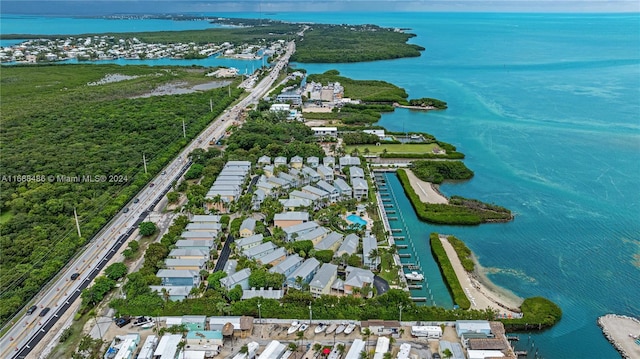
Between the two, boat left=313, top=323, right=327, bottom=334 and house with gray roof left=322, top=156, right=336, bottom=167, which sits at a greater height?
house with gray roof left=322, top=156, right=336, bottom=167

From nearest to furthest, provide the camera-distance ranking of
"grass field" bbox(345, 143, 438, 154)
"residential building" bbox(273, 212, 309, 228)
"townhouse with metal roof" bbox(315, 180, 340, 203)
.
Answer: "residential building" bbox(273, 212, 309, 228) → "townhouse with metal roof" bbox(315, 180, 340, 203) → "grass field" bbox(345, 143, 438, 154)

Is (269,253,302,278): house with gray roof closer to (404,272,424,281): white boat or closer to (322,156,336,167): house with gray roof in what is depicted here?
(404,272,424,281): white boat

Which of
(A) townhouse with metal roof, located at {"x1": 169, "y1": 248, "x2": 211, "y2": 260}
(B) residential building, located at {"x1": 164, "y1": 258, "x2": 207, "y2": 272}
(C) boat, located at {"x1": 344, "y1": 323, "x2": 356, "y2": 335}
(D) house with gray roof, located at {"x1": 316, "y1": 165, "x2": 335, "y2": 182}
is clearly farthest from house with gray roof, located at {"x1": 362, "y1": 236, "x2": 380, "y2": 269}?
(D) house with gray roof, located at {"x1": 316, "y1": 165, "x2": 335, "y2": 182}

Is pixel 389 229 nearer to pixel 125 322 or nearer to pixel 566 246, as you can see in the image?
pixel 566 246

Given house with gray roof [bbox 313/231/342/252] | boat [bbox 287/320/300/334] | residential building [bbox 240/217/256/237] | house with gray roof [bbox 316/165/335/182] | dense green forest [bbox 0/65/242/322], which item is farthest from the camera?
house with gray roof [bbox 316/165/335/182]

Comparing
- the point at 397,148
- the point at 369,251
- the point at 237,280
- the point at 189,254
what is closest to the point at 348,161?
the point at 397,148

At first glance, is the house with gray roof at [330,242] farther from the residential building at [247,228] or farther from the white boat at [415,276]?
the white boat at [415,276]
